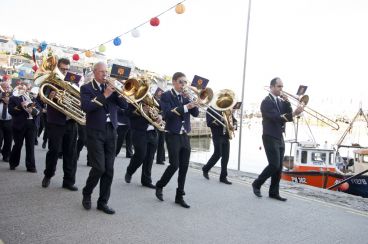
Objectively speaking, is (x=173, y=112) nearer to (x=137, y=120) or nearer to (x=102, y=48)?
(x=137, y=120)

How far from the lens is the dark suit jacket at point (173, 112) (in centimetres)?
570

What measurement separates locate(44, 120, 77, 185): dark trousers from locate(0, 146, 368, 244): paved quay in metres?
0.28

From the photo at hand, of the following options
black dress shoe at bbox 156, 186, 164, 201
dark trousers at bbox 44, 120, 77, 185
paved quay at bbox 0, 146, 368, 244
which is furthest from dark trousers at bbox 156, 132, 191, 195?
dark trousers at bbox 44, 120, 77, 185

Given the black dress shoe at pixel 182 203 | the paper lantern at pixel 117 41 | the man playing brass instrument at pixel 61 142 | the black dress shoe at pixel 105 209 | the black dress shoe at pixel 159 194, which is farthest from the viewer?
the paper lantern at pixel 117 41

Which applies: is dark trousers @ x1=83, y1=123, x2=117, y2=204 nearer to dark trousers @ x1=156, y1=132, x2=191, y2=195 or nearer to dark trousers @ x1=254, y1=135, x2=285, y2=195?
dark trousers @ x1=156, y1=132, x2=191, y2=195

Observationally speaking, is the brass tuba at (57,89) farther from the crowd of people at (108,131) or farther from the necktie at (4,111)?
the necktie at (4,111)

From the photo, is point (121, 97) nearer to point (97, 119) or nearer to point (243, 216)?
point (97, 119)

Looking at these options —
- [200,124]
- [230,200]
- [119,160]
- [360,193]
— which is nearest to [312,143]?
[360,193]

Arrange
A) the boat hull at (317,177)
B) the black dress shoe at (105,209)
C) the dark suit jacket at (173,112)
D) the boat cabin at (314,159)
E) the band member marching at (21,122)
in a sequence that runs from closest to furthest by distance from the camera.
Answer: the black dress shoe at (105,209) < the dark suit jacket at (173,112) < the band member marching at (21,122) < the boat hull at (317,177) < the boat cabin at (314,159)

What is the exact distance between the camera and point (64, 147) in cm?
619

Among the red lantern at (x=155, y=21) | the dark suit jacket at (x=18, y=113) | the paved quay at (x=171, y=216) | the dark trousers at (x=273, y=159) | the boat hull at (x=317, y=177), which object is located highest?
the red lantern at (x=155, y=21)

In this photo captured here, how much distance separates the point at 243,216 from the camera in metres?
5.40

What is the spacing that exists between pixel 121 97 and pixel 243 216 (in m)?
2.57

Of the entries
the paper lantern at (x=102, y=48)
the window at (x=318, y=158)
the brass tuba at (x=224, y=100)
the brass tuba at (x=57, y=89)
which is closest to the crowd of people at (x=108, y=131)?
the brass tuba at (x=57, y=89)
